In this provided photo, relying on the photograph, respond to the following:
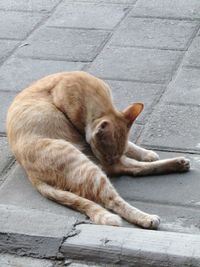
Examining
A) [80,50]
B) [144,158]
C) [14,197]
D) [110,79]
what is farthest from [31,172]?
[80,50]

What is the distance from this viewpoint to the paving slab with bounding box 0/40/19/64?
715 centimetres

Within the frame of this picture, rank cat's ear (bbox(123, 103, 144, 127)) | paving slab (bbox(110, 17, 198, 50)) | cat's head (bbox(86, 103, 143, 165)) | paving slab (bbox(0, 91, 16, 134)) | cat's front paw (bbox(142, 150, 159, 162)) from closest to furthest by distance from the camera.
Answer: cat's head (bbox(86, 103, 143, 165)) < cat's ear (bbox(123, 103, 144, 127)) < cat's front paw (bbox(142, 150, 159, 162)) < paving slab (bbox(0, 91, 16, 134)) < paving slab (bbox(110, 17, 198, 50))

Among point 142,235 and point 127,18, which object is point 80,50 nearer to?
point 127,18

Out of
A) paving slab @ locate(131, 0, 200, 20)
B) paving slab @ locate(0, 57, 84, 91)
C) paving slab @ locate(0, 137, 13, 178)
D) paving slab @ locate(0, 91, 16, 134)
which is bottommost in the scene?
paving slab @ locate(131, 0, 200, 20)

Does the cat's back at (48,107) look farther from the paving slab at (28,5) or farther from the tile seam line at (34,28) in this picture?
the paving slab at (28,5)

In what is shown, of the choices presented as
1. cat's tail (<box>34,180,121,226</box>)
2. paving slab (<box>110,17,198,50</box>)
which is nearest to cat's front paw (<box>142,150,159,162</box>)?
cat's tail (<box>34,180,121,226</box>)

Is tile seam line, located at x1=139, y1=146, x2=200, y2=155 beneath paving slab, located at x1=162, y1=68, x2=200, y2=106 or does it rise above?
above

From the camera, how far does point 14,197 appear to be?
16.0ft

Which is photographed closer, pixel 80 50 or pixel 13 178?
pixel 13 178

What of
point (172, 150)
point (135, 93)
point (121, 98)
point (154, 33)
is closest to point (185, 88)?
point (135, 93)

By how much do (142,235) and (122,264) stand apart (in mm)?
213

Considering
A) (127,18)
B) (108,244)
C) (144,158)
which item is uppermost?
(108,244)

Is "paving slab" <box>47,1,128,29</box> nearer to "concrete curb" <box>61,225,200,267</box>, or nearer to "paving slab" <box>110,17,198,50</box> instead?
"paving slab" <box>110,17,198,50</box>

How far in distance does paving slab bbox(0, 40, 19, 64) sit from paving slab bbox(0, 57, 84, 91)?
0.33 feet
